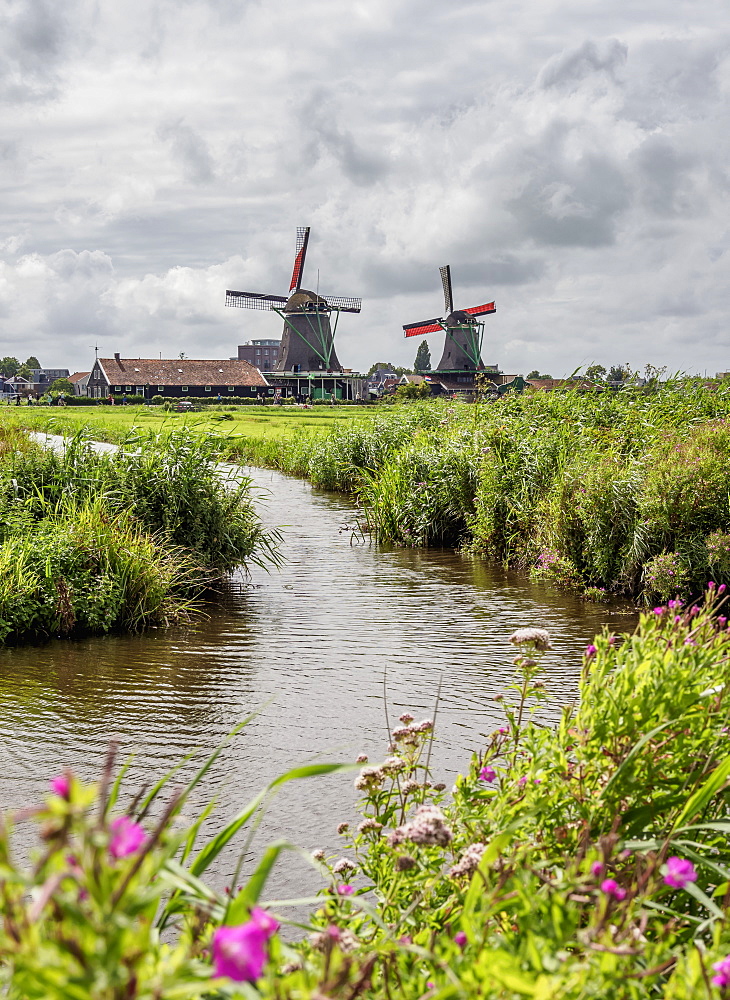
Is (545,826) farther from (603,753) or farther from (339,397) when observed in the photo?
(339,397)

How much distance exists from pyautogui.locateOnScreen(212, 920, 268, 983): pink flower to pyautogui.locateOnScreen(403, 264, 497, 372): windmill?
273 feet

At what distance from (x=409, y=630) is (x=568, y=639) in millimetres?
1781

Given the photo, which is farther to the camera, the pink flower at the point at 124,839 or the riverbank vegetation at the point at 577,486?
→ the riverbank vegetation at the point at 577,486

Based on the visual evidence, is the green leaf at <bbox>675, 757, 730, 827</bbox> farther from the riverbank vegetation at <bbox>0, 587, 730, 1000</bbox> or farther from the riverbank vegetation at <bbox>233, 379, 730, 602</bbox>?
the riverbank vegetation at <bbox>233, 379, 730, 602</bbox>

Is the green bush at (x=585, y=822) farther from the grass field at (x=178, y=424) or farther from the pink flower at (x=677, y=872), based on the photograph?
the grass field at (x=178, y=424)

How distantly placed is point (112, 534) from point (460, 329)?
250ft

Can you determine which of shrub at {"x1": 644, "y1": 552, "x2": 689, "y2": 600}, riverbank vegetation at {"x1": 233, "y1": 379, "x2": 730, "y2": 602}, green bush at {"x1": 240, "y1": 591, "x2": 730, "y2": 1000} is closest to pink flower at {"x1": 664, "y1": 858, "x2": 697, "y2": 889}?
green bush at {"x1": 240, "y1": 591, "x2": 730, "y2": 1000}

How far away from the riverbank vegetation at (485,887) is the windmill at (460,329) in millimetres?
81168

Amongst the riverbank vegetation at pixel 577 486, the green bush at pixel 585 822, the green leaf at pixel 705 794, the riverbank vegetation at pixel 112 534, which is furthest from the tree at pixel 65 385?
the green leaf at pixel 705 794

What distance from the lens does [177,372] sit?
10412 centimetres

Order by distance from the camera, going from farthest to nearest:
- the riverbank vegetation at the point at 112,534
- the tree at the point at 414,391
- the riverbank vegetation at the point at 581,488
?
the tree at the point at 414,391 → the riverbank vegetation at the point at 581,488 → the riverbank vegetation at the point at 112,534

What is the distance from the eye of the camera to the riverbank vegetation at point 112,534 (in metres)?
9.82

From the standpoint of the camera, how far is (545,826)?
3.07m

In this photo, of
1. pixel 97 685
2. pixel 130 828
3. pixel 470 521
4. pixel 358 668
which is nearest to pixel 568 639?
pixel 358 668
